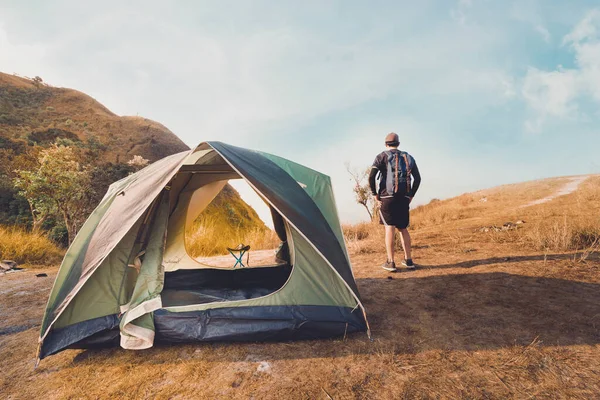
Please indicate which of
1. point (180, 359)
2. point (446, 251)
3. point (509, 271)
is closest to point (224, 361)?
point (180, 359)

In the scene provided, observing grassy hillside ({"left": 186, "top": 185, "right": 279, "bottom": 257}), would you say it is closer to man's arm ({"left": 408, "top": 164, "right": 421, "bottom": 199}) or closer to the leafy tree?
man's arm ({"left": 408, "top": 164, "right": 421, "bottom": 199})

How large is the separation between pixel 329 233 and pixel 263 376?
4.73ft

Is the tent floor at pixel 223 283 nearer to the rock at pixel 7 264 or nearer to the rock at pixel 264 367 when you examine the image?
the rock at pixel 264 367

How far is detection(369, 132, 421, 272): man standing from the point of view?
4527 millimetres

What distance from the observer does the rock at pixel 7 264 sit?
6.52m

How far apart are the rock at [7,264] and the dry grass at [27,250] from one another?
0.61 m

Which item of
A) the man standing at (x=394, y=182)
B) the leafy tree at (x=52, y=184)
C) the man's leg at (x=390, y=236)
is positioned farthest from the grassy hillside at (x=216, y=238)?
the leafy tree at (x=52, y=184)

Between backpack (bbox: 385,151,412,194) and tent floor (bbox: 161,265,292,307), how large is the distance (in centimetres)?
203

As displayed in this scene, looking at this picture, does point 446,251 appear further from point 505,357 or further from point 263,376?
point 263,376

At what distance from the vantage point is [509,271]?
14.8 ft

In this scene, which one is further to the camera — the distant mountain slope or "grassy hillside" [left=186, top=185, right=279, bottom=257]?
the distant mountain slope

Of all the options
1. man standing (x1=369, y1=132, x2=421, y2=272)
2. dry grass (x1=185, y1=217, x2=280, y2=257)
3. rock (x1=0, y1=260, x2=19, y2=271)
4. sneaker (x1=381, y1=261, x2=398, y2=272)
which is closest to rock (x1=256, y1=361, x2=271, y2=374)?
man standing (x1=369, y1=132, x2=421, y2=272)

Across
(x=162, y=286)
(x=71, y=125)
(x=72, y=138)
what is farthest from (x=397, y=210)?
(x=71, y=125)

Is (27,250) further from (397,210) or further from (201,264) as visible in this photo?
(397,210)
